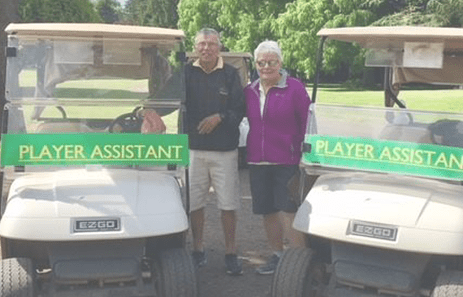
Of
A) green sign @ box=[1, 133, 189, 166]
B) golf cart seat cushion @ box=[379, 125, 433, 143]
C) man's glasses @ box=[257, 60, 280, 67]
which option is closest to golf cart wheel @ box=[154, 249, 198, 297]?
green sign @ box=[1, 133, 189, 166]

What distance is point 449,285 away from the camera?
117 inches

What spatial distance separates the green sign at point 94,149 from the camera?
11.3ft

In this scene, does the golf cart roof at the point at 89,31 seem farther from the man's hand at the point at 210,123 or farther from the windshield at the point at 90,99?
the man's hand at the point at 210,123

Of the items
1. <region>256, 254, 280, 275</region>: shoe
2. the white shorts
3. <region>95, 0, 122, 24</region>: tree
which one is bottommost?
<region>256, 254, 280, 275</region>: shoe

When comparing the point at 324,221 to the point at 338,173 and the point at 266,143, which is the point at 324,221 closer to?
the point at 338,173

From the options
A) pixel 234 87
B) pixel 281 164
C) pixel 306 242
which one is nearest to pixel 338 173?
pixel 306 242

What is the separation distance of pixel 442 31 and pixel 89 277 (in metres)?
2.07

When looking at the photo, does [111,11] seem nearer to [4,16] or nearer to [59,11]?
[59,11]

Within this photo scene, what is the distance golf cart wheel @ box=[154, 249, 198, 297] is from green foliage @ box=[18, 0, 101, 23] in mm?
18914

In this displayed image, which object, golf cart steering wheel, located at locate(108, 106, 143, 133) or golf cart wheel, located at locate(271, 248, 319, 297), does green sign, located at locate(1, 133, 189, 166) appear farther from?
golf cart wheel, located at locate(271, 248, 319, 297)

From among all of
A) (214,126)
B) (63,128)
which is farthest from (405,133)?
(63,128)

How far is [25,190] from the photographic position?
333 centimetres

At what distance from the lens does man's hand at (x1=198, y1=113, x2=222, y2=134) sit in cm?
431

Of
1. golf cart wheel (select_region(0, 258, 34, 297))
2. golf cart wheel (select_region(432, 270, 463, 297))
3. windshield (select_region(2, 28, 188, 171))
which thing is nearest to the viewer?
golf cart wheel (select_region(432, 270, 463, 297))
